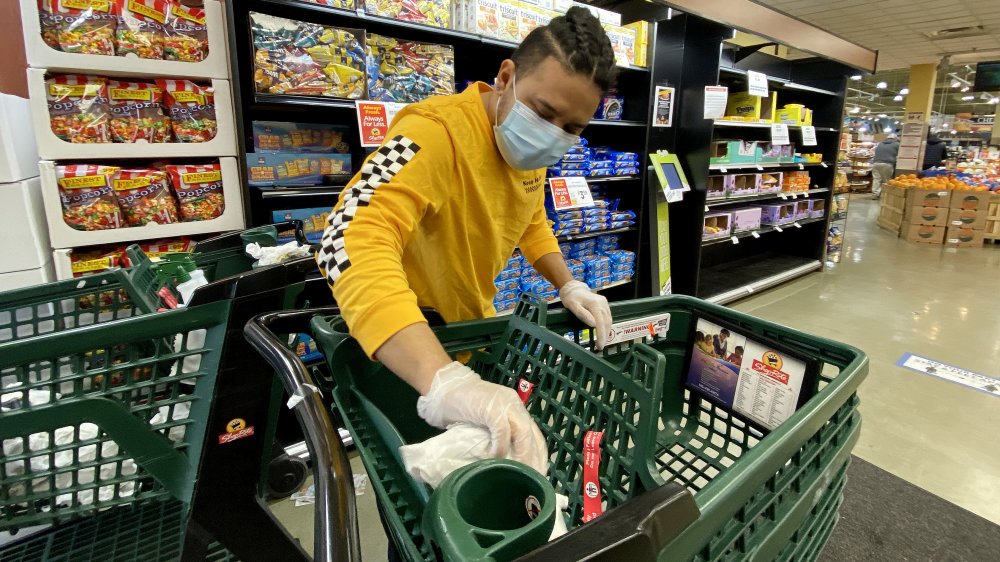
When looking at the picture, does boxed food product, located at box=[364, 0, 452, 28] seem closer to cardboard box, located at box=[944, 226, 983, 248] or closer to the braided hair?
the braided hair

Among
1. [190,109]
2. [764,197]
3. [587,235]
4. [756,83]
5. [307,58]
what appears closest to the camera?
[190,109]

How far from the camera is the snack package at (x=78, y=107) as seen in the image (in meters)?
1.77

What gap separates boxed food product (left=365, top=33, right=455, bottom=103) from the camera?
2.39 meters

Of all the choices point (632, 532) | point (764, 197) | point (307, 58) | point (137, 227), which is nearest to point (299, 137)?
point (307, 58)

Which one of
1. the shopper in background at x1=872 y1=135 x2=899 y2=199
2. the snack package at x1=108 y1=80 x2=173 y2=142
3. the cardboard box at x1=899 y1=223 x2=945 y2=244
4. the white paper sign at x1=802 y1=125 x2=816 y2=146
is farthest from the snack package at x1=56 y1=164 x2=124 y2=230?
the shopper in background at x1=872 y1=135 x2=899 y2=199

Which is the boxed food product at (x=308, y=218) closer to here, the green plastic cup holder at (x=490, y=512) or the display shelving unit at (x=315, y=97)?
the display shelving unit at (x=315, y=97)

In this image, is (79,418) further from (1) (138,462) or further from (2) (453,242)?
(2) (453,242)

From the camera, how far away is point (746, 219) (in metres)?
4.82

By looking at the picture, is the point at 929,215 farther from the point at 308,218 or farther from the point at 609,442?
the point at 609,442

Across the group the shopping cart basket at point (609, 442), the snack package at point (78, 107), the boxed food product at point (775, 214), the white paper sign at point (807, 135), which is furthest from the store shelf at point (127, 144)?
the white paper sign at point (807, 135)

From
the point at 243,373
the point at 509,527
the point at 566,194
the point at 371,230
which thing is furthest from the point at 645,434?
the point at 566,194

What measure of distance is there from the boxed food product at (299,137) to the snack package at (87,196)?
1.88 ft

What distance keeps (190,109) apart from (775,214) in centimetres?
525

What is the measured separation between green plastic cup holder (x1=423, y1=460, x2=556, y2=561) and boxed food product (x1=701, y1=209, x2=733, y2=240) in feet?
13.8
